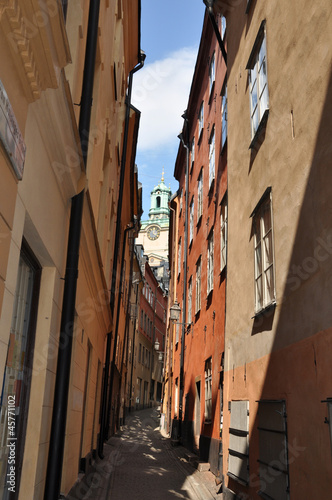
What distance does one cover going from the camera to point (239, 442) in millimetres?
7488

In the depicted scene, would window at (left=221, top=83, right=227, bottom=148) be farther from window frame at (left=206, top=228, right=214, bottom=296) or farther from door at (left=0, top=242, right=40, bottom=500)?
door at (left=0, top=242, right=40, bottom=500)

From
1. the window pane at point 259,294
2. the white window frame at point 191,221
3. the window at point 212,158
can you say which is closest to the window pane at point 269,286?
the window pane at point 259,294

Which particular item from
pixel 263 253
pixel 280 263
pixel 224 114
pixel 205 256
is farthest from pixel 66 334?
pixel 205 256

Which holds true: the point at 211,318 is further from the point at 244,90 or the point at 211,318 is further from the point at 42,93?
the point at 42,93

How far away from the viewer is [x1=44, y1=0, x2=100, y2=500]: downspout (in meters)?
5.04

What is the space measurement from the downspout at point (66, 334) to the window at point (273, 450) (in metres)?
2.37

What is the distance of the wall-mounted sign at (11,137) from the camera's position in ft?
9.11

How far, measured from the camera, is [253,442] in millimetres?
6867

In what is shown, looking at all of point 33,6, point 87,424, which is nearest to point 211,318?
point 87,424

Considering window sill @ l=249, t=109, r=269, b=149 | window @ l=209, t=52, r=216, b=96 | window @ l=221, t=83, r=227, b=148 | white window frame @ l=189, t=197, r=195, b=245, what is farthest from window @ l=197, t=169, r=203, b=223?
window sill @ l=249, t=109, r=269, b=149

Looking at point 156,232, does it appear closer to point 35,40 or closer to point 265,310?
point 265,310

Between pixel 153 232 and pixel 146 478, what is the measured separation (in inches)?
2843

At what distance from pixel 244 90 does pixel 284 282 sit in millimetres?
4405

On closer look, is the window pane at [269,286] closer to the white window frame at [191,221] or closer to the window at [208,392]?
the window at [208,392]
